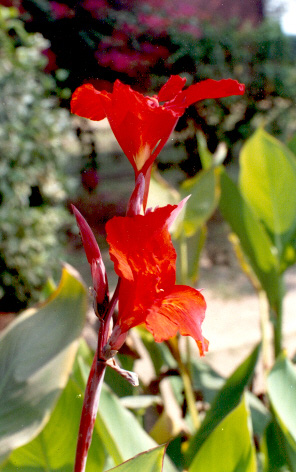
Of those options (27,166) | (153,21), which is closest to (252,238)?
(27,166)

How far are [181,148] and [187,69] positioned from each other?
0.55m

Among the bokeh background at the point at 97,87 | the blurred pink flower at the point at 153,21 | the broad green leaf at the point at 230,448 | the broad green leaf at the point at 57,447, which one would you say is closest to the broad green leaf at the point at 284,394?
the broad green leaf at the point at 230,448

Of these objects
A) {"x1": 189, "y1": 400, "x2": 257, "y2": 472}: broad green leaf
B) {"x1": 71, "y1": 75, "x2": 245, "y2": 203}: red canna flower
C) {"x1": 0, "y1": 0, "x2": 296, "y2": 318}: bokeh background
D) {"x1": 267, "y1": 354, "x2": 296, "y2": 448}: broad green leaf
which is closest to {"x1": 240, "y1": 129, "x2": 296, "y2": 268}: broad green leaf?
{"x1": 0, "y1": 0, "x2": 296, "y2": 318}: bokeh background

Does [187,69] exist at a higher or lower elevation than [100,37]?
lower

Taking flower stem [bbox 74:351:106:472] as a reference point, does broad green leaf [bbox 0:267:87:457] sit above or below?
below

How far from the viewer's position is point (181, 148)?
3.42 meters

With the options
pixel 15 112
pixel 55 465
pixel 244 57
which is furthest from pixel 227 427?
pixel 244 57

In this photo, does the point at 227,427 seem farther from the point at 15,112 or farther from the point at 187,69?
the point at 187,69

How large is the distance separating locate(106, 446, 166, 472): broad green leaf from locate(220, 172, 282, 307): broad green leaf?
61cm

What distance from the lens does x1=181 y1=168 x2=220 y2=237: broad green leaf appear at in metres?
0.95

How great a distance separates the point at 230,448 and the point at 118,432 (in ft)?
0.44

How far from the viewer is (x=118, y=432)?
1.95 ft

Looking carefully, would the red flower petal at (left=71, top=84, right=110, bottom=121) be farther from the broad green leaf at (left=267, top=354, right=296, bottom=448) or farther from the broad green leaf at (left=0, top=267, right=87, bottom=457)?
the broad green leaf at (left=267, top=354, right=296, bottom=448)

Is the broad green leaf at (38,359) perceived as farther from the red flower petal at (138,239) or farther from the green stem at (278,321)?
the green stem at (278,321)
